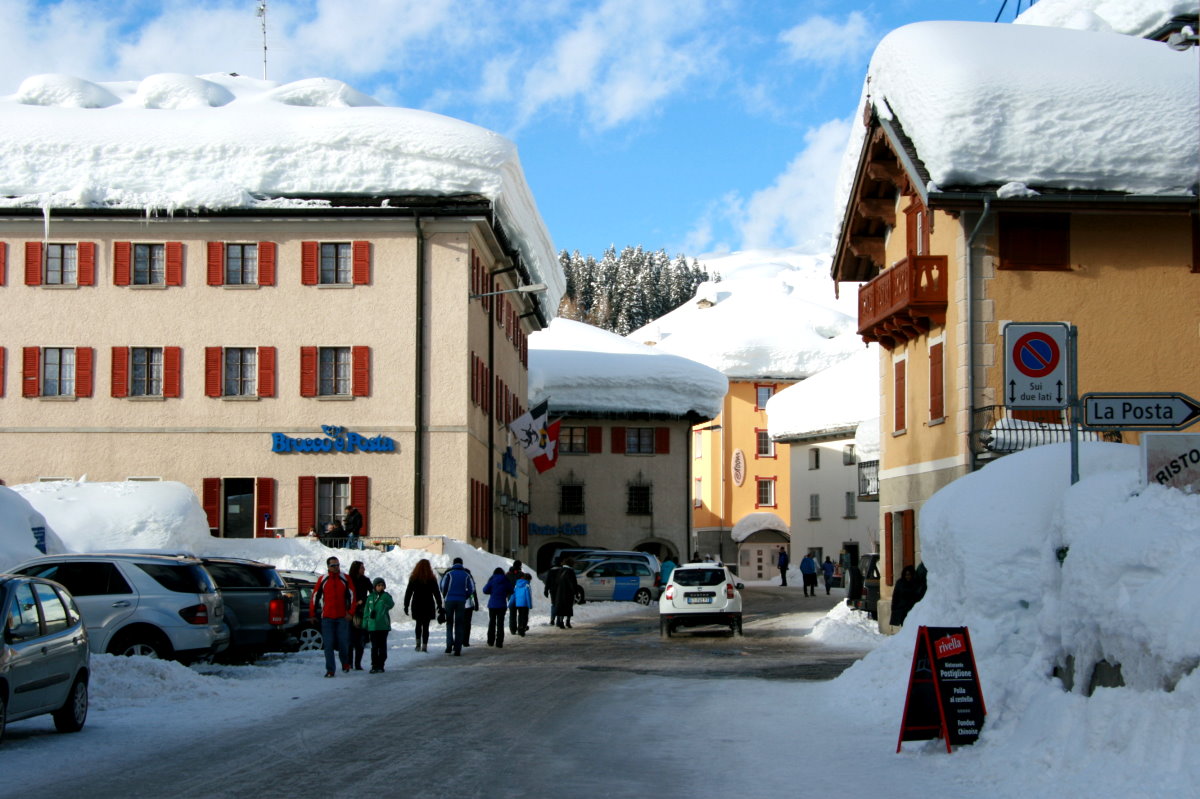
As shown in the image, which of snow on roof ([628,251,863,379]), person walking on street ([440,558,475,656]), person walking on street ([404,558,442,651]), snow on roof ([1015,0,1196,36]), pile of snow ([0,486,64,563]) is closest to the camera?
pile of snow ([0,486,64,563])

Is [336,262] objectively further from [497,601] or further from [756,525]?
[756,525]

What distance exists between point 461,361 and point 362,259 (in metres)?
4.10

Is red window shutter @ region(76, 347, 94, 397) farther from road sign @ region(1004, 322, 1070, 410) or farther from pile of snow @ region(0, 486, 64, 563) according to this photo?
road sign @ region(1004, 322, 1070, 410)

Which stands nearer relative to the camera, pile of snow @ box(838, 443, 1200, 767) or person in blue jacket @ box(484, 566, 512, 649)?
pile of snow @ box(838, 443, 1200, 767)

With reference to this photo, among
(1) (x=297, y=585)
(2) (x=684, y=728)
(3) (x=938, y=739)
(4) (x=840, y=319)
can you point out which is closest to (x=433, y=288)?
(1) (x=297, y=585)

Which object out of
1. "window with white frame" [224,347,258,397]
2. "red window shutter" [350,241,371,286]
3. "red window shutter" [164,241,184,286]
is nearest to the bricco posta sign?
"window with white frame" [224,347,258,397]

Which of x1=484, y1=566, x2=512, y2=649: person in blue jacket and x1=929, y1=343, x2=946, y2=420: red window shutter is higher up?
x1=929, y1=343, x2=946, y2=420: red window shutter

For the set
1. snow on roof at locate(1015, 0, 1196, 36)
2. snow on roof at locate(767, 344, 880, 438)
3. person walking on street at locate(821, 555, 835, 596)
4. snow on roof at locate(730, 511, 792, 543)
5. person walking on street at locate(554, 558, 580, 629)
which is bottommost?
person walking on street at locate(821, 555, 835, 596)

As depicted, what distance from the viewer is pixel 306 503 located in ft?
136

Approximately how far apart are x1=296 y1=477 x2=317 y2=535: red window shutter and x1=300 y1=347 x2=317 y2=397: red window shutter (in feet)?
8.16

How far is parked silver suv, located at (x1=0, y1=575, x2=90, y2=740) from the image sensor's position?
40.8ft

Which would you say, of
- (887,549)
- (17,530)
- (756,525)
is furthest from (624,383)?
(17,530)

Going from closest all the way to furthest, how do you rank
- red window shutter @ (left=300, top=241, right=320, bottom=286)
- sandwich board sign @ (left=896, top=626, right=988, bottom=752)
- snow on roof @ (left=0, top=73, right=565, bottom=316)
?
sandwich board sign @ (left=896, top=626, right=988, bottom=752) < snow on roof @ (left=0, top=73, right=565, bottom=316) < red window shutter @ (left=300, top=241, right=320, bottom=286)

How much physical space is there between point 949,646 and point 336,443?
103 feet
